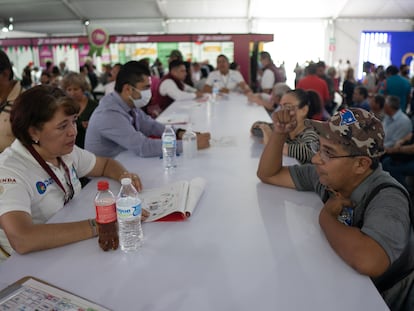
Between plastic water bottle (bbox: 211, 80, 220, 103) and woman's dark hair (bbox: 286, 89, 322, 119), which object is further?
plastic water bottle (bbox: 211, 80, 220, 103)

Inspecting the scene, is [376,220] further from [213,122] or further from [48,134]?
[213,122]

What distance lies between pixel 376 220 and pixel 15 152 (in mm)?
1257

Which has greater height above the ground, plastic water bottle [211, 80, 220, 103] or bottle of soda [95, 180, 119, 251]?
plastic water bottle [211, 80, 220, 103]

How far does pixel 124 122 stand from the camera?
2.36 meters

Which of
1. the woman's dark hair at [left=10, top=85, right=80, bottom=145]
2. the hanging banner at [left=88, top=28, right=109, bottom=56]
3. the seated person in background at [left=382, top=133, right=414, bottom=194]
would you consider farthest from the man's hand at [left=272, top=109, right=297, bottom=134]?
the hanging banner at [left=88, top=28, right=109, bottom=56]

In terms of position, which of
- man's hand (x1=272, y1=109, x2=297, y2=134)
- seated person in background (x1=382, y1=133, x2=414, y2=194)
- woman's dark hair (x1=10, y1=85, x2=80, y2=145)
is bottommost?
seated person in background (x1=382, y1=133, x2=414, y2=194)

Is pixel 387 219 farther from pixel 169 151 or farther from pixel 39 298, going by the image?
pixel 169 151

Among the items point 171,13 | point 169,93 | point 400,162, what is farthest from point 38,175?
point 171,13

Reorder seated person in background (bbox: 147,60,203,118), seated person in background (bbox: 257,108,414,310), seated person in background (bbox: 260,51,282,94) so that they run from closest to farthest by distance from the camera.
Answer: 1. seated person in background (bbox: 257,108,414,310)
2. seated person in background (bbox: 147,60,203,118)
3. seated person in background (bbox: 260,51,282,94)

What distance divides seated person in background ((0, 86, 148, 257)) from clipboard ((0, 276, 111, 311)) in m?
0.21

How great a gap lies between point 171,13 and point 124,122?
14.5m

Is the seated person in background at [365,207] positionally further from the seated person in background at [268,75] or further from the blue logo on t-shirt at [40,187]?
the seated person in background at [268,75]

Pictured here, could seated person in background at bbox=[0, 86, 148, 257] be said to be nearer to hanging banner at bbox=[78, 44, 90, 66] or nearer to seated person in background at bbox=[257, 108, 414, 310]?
seated person in background at bbox=[257, 108, 414, 310]

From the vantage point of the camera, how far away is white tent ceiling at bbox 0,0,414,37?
14617mm
